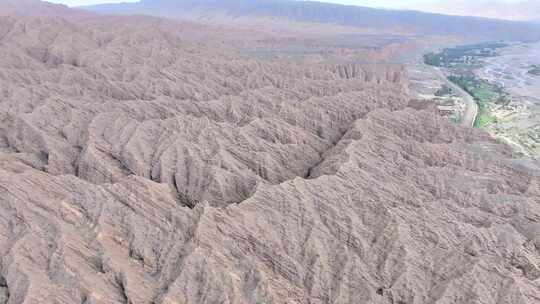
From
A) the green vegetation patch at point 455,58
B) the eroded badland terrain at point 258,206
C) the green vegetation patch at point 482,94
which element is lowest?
the green vegetation patch at point 455,58

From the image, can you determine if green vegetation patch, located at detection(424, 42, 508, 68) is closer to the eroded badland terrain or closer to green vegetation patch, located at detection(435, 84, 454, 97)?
green vegetation patch, located at detection(435, 84, 454, 97)

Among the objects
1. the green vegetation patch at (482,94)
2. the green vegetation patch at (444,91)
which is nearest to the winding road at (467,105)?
the green vegetation patch at (482,94)

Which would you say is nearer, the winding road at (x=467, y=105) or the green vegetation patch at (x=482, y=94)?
the winding road at (x=467, y=105)

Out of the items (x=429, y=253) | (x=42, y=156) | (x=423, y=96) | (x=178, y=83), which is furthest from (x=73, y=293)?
(x=423, y=96)

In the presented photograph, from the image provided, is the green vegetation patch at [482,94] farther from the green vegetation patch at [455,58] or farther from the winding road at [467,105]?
the green vegetation patch at [455,58]

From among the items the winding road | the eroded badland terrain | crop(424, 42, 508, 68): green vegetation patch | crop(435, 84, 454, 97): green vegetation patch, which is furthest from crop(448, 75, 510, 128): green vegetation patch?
the eroded badland terrain

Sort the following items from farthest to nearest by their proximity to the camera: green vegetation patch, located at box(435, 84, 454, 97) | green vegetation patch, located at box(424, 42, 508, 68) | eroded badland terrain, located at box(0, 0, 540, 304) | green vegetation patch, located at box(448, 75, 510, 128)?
1. green vegetation patch, located at box(424, 42, 508, 68)
2. green vegetation patch, located at box(435, 84, 454, 97)
3. green vegetation patch, located at box(448, 75, 510, 128)
4. eroded badland terrain, located at box(0, 0, 540, 304)
